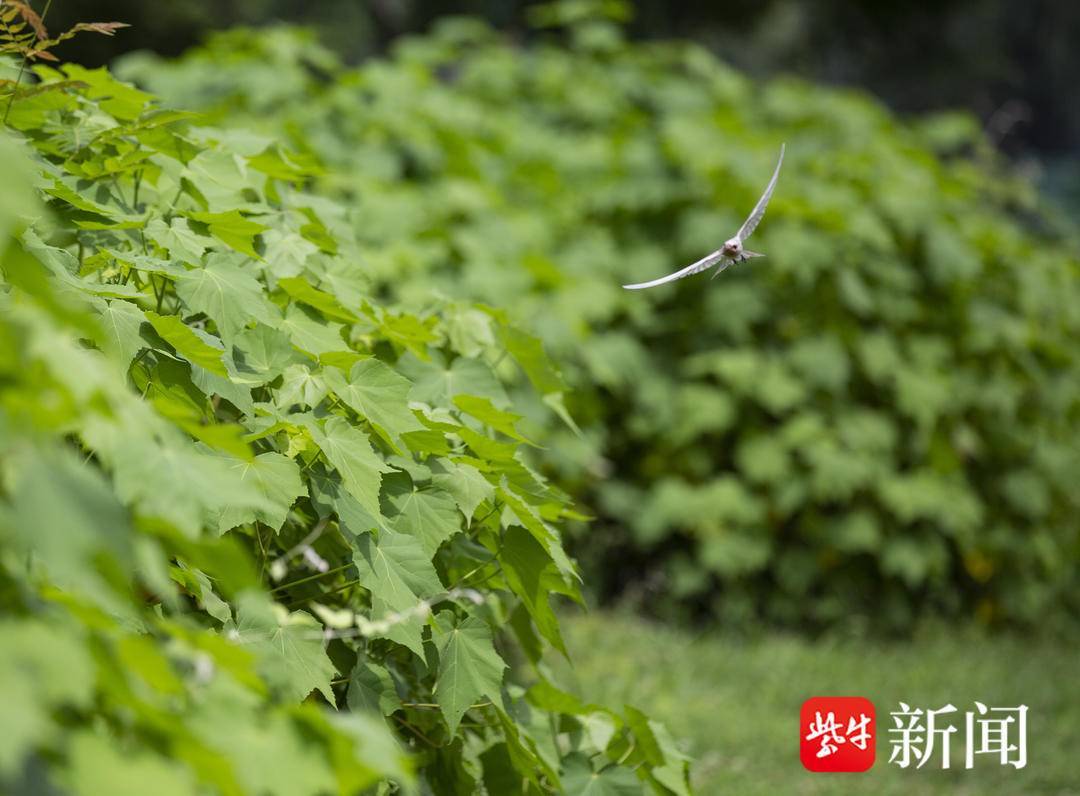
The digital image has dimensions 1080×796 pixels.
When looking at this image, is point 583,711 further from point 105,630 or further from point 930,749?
point 930,749

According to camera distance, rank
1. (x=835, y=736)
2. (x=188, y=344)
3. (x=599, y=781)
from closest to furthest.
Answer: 1. (x=188, y=344)
2. (x=599, y=781)
3. (x=835, y=736)

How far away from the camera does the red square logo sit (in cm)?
288

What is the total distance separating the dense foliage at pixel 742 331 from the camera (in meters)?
4.34

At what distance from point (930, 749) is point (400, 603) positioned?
2492 mm

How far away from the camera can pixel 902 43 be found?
8719 mm

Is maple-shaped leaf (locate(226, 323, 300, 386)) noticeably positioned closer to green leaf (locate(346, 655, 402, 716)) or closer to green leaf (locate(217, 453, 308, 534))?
green leaf (locate(217, 453, 308, 534))

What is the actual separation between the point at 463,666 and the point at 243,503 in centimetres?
64

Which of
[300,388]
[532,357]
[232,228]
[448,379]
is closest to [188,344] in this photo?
[300,388]

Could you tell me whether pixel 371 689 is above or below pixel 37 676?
below

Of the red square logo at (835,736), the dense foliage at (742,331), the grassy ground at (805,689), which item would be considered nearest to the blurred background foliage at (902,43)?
the dense foliage at (742,331)

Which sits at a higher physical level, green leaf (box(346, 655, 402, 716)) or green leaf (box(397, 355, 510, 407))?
green leaf (box(397, 355, 510, 407))

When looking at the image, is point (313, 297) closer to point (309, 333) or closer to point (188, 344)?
point (309, 333)

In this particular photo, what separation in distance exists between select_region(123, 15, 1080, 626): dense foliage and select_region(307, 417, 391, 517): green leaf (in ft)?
9.09

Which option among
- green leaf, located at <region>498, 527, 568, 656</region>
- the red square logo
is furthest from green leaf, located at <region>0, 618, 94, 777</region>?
the red square logo
